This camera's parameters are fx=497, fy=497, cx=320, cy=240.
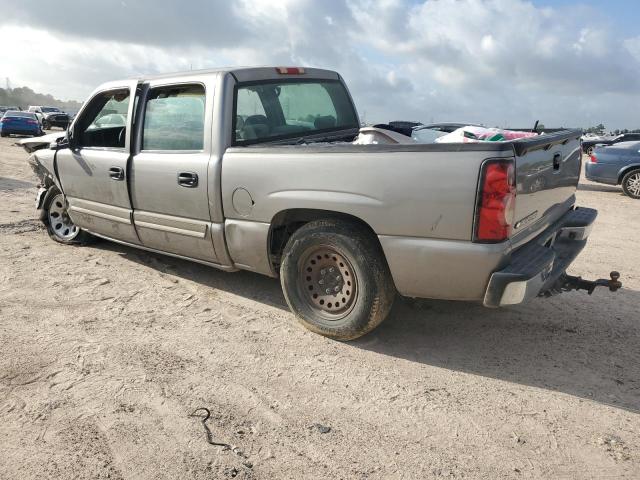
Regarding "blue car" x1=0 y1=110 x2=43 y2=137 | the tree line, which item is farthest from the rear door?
the tree line

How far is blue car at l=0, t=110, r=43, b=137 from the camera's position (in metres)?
25.8

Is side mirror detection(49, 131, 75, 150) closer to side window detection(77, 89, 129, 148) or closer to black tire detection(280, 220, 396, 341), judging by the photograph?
side window detection(77, 89, 129, 148)

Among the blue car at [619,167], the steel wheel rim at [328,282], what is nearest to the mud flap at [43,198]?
the steel wheel rim at [328,282]

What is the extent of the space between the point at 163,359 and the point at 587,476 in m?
2.55

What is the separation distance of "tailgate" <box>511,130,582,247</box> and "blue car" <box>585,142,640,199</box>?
862cm

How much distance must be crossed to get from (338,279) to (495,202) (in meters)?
1.26

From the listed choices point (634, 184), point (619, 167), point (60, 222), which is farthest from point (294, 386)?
point (619, 167)

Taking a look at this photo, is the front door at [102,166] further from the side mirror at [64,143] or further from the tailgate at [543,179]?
the tailgate at [543,179]

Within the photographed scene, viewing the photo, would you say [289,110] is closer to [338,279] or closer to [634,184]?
[338,279]

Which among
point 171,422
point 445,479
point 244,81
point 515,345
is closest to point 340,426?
point 445,479

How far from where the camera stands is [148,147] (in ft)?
14.5

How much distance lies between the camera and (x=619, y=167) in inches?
446

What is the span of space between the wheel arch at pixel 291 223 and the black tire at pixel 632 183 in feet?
33.4

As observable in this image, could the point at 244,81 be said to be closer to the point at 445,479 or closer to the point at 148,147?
the point at 148,147
